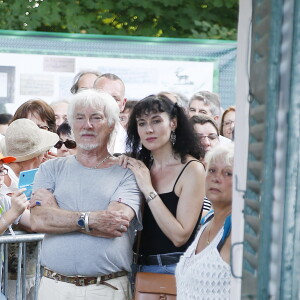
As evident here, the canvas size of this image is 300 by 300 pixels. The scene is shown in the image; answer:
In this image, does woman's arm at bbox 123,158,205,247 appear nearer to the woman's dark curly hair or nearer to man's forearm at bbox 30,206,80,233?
the woman's dark curly hair

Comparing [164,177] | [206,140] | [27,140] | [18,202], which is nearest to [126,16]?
[206,140]

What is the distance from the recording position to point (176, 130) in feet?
16.3

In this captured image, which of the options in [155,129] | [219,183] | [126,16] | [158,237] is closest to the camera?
[219,183]

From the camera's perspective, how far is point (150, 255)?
473 centimetres

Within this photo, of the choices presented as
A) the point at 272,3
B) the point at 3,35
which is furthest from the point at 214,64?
the point at 272,3

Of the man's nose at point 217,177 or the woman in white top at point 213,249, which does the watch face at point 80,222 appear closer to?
the woman in white top at point 213,249

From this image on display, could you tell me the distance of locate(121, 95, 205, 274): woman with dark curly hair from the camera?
15.3ft

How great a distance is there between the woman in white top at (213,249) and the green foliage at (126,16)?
882 centimetres

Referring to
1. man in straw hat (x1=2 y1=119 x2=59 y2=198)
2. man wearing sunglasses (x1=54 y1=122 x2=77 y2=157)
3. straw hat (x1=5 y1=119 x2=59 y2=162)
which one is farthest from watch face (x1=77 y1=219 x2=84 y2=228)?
man wearing sunglasses (x1=54 y1=122 x2=77 y2=157)

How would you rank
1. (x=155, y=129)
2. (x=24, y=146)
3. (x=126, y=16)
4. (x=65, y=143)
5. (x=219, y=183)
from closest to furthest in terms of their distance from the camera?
(x=219, y=183) < (x=155, y=129) < (x=24, y=146) < (x=65, y=143) < (x=126, y=16)

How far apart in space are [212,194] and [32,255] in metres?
1.80

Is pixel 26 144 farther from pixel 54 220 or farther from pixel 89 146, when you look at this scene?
pixel 54 220

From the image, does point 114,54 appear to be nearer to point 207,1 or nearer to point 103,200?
point 207,1

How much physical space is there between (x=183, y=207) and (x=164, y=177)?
23 centimetres
